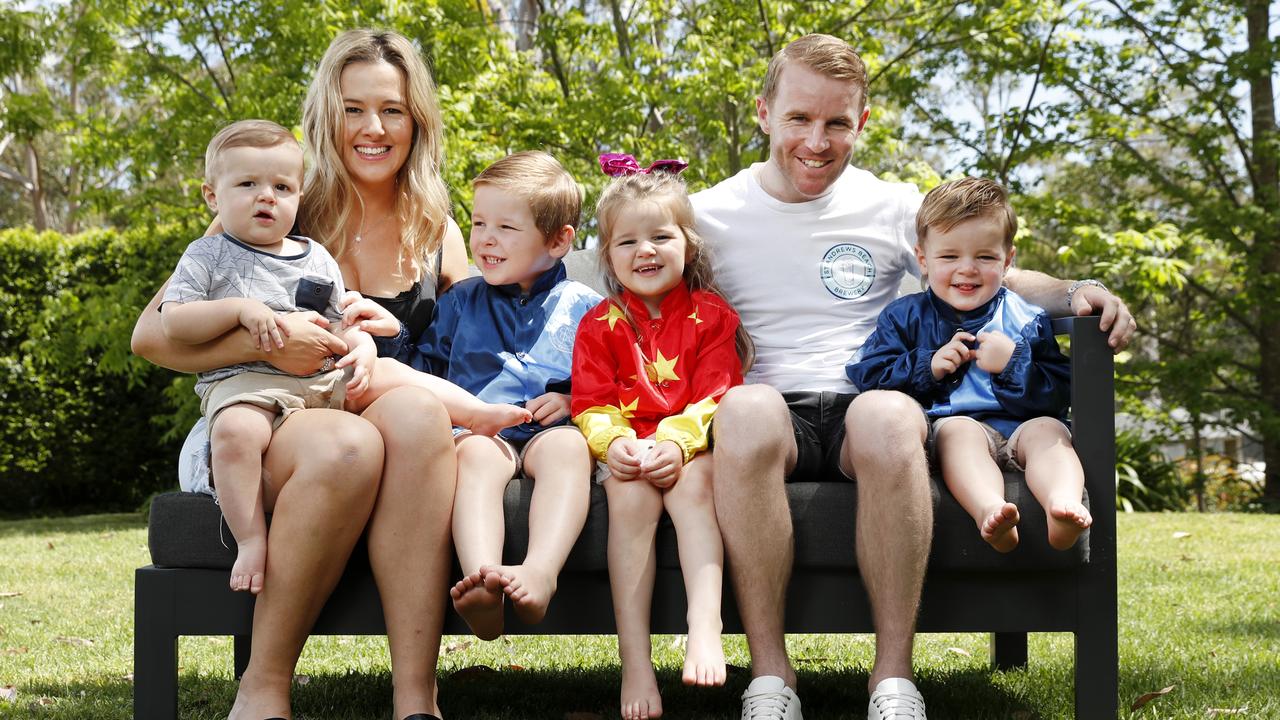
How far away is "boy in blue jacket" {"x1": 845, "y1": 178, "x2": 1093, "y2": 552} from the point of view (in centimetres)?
214

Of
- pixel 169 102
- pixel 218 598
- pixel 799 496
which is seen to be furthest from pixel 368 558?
pixel 169 102

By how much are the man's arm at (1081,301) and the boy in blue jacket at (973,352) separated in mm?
35

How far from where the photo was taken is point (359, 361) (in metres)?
2.21

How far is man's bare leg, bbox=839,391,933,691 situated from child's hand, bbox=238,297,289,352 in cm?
113

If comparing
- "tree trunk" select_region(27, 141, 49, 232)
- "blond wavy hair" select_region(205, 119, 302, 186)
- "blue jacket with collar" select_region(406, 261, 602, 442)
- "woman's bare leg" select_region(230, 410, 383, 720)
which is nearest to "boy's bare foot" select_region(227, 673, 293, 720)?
"woman's bare leg" select_region(230, 410, 383, 720)

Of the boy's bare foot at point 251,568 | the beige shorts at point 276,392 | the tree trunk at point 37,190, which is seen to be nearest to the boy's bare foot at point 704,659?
the boy's bare foot at point 251,568

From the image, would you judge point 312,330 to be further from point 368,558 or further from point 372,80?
point 372,80

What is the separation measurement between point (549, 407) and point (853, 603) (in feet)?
2.52

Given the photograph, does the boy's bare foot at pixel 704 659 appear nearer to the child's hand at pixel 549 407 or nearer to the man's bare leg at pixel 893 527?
the man's bare leg at pixel 893 527

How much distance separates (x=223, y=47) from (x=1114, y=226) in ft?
25.6

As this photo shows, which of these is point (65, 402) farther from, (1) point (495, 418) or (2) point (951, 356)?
(2) point (951, 356)

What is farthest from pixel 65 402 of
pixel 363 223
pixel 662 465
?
pixel 662 465

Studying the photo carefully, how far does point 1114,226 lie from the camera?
10.1m

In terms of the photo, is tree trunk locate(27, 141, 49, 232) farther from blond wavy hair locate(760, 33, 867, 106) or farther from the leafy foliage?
blond wavy hair locate(760, 33, 867, 106)
